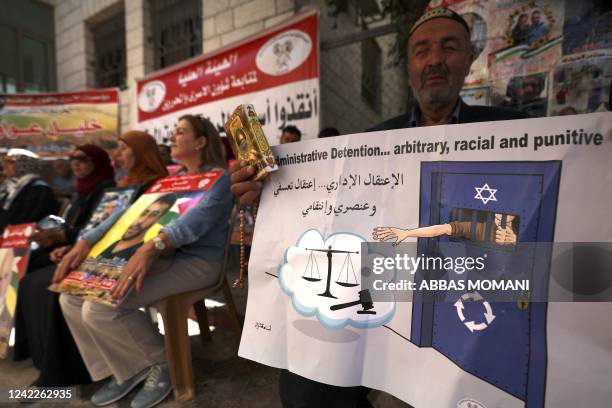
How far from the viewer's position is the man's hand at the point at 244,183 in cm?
106

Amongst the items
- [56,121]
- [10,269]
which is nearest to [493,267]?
[10,269]

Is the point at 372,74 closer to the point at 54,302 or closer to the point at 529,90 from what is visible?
the point at 529,90

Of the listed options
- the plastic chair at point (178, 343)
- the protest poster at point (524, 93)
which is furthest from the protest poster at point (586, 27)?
the plastic chair at point (178, 343)

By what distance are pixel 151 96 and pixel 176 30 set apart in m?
1.14

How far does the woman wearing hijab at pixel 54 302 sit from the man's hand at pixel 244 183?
1.32m

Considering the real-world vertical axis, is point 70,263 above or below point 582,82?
below

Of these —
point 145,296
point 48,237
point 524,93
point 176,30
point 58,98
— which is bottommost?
point 145,296

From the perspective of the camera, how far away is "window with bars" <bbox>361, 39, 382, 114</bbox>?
4.16 metres

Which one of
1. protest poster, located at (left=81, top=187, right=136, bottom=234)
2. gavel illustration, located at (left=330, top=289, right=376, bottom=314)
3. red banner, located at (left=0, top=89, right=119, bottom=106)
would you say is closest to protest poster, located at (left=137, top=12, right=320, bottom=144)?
red banner, located at (left=0, top=89, right=119, bottom=106)

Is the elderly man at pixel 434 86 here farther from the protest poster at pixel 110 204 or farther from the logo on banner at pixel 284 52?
the logo on banner at pixel 284 52

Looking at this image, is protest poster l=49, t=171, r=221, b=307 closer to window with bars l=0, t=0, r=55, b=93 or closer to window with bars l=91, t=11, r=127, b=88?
window with bars l=91, t=11, r=127, b=88

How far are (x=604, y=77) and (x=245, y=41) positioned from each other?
3278 mm

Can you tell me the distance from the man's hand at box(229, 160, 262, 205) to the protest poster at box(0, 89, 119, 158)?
5.75m

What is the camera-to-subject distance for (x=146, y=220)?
63.7 inches
